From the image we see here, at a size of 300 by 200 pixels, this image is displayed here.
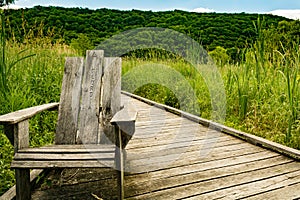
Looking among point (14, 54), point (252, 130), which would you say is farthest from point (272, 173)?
point (14, 54)

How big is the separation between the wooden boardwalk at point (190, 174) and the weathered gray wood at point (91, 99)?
28 centimetres

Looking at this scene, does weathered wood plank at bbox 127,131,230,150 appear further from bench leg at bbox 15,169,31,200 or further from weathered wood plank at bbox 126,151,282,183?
bench leg at bbox 15,169,31,200

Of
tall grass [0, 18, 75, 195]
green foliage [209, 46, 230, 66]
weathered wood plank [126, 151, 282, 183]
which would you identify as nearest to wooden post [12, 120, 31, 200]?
tall grass [0, 18, 75, 195]

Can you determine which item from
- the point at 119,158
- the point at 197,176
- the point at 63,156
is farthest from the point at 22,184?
the point at 197,176

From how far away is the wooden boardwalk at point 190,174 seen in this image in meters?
1.80

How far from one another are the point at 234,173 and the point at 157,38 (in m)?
6.44

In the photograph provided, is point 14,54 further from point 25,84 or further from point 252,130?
point 252,130

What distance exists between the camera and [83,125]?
2.37 metres

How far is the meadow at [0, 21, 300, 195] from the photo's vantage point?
8.66 ft

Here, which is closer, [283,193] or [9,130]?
[9,130]

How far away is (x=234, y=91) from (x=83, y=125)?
93.0 inches

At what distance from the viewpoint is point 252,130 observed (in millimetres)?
3270

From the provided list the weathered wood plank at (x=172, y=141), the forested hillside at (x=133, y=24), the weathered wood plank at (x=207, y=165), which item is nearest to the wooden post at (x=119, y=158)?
the weathered wood plank at (x=207, y=165)

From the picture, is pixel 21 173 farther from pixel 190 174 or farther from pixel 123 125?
pixel 190 174
